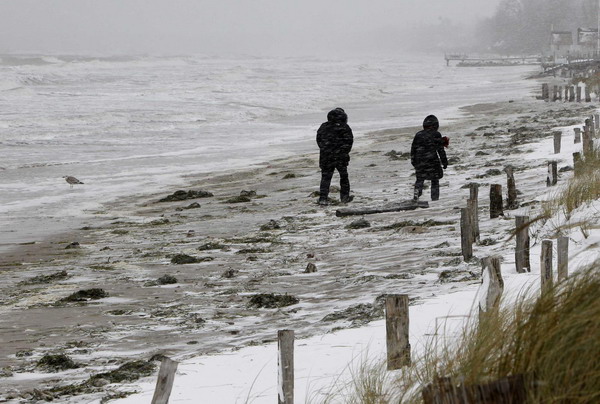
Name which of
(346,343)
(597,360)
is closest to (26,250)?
(346,343)

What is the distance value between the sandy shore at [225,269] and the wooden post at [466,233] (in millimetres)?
156

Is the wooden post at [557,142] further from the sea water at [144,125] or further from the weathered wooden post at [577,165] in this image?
the sea water at [144,125]

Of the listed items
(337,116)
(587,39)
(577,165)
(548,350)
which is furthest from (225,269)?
(587,39)

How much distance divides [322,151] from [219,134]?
1684 centimetres

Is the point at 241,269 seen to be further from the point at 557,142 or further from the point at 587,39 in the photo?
the point at 587,39

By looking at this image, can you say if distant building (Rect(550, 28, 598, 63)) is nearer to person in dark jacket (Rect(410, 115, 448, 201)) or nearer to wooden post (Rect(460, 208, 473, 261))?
person in dark jacket (Rect(410, 115, 448, 201))

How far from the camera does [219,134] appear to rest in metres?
31.5

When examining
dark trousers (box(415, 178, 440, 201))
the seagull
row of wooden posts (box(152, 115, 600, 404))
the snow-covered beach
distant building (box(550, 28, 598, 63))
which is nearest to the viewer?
row of wooden posts (box(152, 115, 600, 404))

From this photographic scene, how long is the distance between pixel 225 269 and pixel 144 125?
82.8 feet

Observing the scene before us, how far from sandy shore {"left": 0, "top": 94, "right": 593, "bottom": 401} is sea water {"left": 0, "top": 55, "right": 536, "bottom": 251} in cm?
181

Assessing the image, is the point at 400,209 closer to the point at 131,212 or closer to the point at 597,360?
the point at 131,212

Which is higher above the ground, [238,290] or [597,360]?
[597,360]

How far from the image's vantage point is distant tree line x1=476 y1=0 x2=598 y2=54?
16925cm

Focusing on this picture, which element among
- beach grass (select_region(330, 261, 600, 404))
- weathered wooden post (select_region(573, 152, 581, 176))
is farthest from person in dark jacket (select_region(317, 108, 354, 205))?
beach grass (select_region(330, 261, 600, 404))
